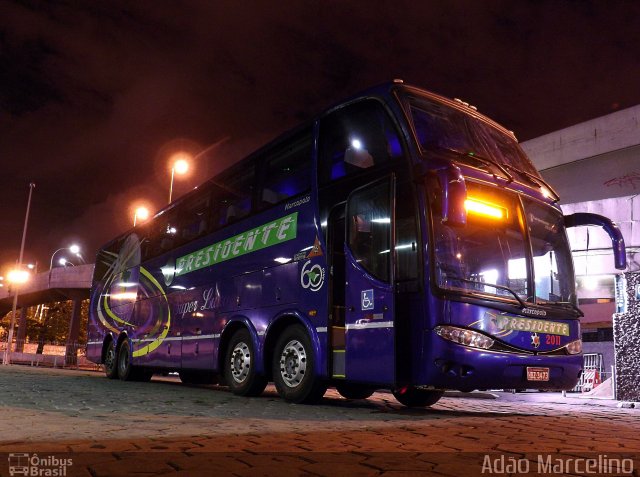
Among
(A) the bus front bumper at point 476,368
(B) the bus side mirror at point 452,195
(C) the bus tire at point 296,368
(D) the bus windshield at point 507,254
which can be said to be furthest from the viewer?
(C) the bus tire at point 296,368

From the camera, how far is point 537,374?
23.1 feet

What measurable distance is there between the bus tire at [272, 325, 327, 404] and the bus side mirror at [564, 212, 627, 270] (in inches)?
167

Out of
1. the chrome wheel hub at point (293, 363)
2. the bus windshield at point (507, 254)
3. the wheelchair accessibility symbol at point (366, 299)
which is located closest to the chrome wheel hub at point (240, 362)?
the chrome wheel hub at point (293, 363)

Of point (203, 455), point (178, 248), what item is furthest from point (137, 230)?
point (203, 455)

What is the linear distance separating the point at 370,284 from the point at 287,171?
2857 mm

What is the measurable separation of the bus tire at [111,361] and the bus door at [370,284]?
34.2ft

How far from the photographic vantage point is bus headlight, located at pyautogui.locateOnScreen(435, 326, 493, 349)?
21.4ft

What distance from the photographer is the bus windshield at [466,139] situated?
737 cm

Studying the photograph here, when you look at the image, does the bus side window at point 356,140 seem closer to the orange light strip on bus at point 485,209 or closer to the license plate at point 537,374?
the orange light strip on bus at point 485,209

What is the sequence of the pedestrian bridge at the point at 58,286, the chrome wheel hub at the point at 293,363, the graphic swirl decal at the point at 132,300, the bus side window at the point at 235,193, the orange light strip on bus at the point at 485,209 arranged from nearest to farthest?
the orange light strip on bus at the point at 485,209 → the chrome wheel hub at the point at 293,363 → the bus side window at the point at 235,193 → the graphic swirl decal at the point at 132,300 → the pedestrian bridge at the point at 58,286

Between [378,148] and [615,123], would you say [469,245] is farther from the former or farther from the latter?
[615,123]

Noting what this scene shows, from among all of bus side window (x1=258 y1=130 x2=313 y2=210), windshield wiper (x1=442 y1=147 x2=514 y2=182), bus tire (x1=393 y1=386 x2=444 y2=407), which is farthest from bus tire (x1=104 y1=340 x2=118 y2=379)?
windshield wiper (x1=442 y1=147 x2=514 y2=182)

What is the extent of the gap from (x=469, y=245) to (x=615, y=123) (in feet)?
42.9

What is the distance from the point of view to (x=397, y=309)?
22.8 ft
